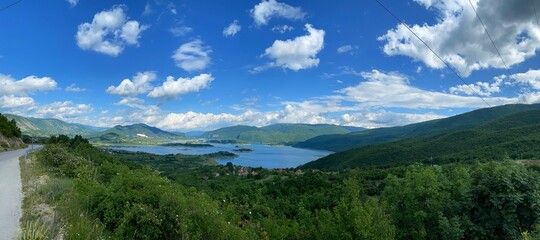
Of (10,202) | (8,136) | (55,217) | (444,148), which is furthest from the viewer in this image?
(444,148)

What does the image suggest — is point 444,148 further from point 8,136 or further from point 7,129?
point 7,129

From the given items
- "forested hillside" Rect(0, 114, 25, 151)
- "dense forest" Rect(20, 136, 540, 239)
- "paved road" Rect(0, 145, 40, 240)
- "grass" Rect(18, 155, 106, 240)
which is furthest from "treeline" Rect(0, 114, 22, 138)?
"grass" Rect(18, 155, 106, 240)

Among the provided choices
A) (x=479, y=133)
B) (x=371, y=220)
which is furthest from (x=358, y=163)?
(x=371, y=220)

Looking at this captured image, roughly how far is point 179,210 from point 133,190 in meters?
1.61

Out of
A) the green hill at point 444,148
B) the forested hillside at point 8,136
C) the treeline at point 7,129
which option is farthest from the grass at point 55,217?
the green hill at point 444,148

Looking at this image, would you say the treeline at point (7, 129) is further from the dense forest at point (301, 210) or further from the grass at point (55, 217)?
the grass at point (55, 217)

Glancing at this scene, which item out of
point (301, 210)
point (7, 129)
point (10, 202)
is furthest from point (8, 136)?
point (301, 210)

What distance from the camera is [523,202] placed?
15.1m

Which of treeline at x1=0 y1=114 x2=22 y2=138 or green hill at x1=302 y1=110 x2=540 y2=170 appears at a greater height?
treeline at x1=0 y1=114 x2=22 y2=138

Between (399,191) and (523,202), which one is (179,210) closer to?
(523,202)

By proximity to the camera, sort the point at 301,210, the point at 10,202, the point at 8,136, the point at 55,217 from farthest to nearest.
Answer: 1. the point at 8,136
2. the point at 301,210
3. the point at 10,202
4. the point at 55,217

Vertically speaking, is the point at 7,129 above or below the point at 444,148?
above

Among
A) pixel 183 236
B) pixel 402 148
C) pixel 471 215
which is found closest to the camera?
pixel 183 236

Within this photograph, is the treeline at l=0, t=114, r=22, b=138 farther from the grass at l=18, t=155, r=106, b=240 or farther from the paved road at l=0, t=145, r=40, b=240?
the grass at l=18, t=155, r=106, b=240
